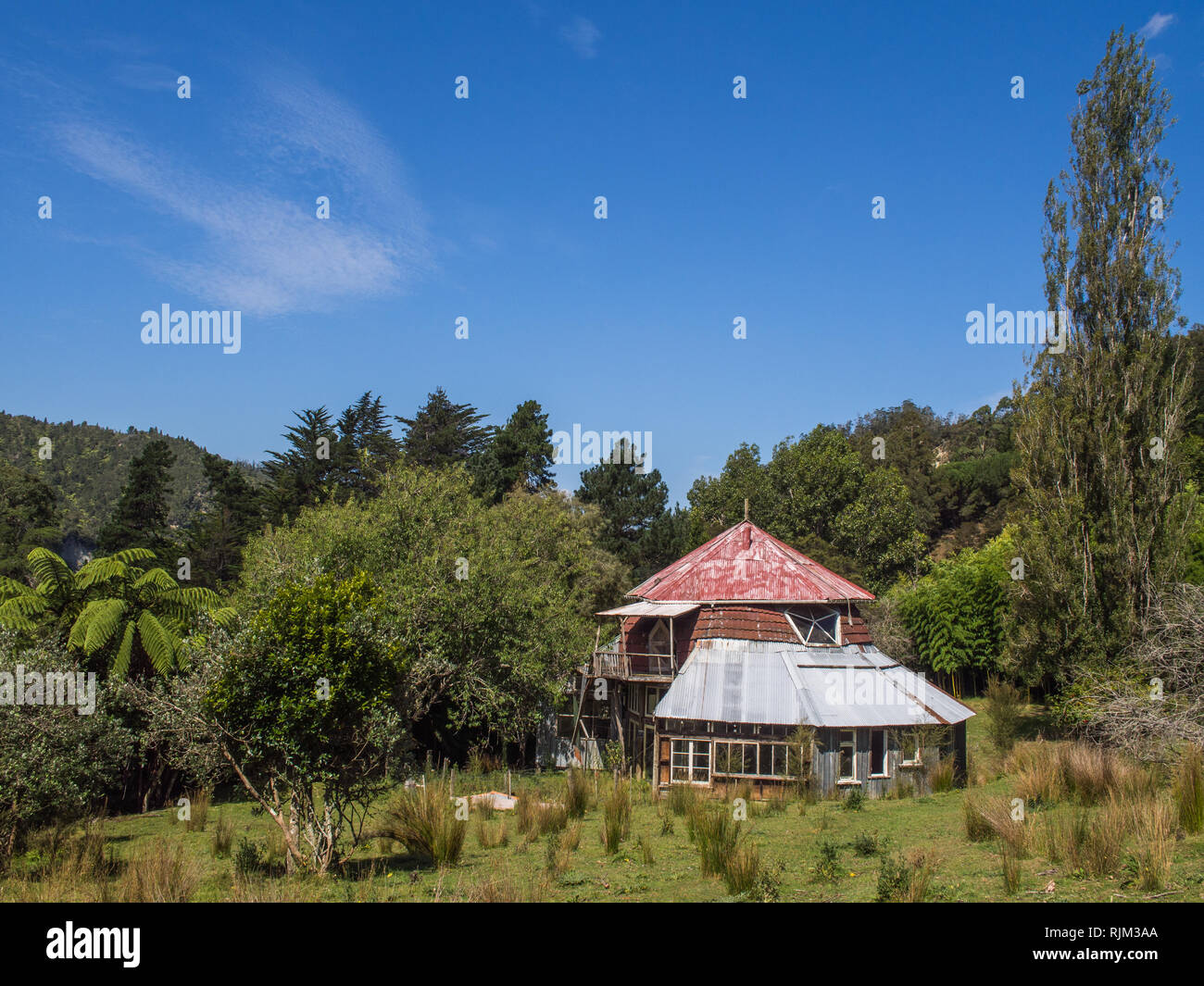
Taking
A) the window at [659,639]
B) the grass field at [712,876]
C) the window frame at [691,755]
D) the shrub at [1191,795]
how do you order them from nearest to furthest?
the grass field at [712,876] → the shrub at [1191,795] → the window frame at [691,755] → the window at [659,639]

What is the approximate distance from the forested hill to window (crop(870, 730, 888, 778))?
110 meters

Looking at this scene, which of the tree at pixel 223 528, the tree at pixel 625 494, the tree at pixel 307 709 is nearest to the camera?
the tree at pixel 307 709

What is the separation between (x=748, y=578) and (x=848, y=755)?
9069 millimetres

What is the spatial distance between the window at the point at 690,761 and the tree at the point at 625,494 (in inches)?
1505

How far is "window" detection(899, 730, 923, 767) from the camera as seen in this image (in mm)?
30344

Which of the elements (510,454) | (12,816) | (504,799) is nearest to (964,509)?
(510,454)

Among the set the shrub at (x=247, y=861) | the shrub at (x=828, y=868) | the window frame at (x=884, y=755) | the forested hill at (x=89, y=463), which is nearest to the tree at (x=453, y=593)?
the shrub at (x=247, y=861)

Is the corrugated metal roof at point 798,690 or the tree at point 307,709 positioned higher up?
the tree at point 307,709

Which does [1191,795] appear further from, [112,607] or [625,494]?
[625,494]

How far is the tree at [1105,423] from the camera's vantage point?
27969 millimetres

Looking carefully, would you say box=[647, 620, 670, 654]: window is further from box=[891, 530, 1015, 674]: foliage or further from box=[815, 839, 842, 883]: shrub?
box=[815, 839, 842, 883]: shrub

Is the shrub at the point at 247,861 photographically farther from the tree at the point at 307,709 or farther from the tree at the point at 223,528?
the tree at the point at 223,528

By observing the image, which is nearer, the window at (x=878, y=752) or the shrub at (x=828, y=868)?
the shrub at (x=828, y=868)
